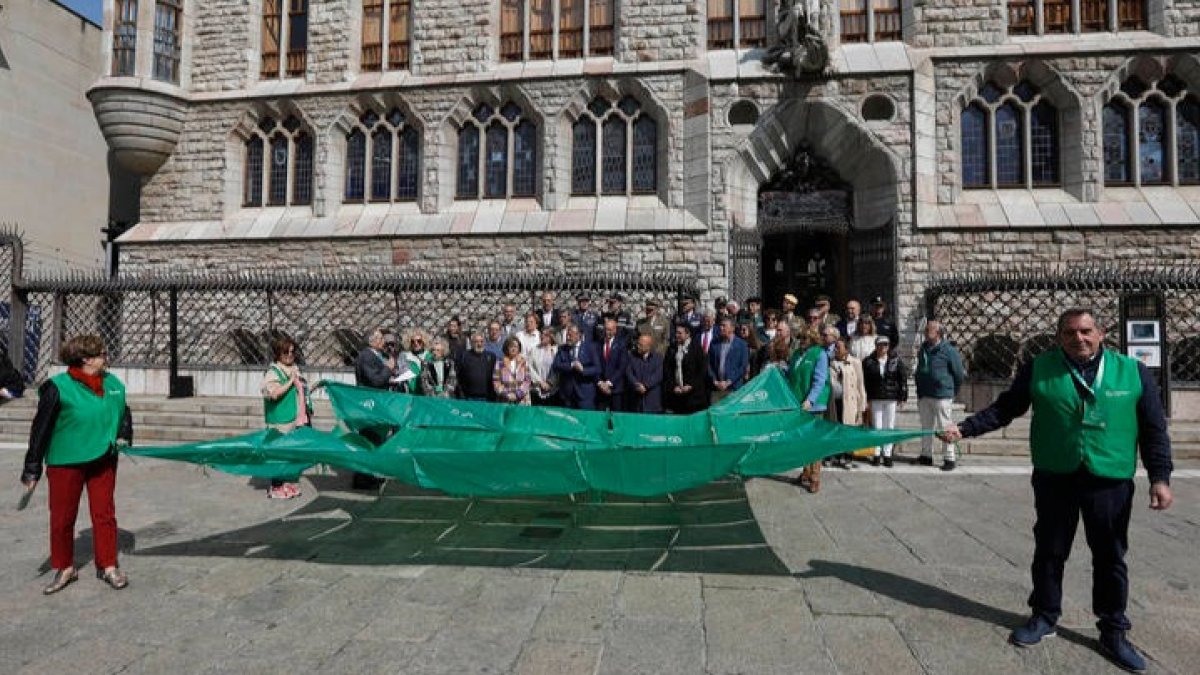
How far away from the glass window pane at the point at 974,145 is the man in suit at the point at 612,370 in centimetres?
1099

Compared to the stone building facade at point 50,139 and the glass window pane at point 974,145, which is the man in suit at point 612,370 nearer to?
the glass window pane at point 974,145

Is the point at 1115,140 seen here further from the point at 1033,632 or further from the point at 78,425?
the point at 78,425

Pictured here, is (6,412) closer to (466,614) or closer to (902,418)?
(466,614)

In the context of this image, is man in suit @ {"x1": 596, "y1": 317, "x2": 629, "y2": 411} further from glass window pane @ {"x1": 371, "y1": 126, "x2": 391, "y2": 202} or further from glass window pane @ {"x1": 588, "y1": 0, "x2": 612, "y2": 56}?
glass window pane @ {"x1": 371, "y1": 126, "x2": 391, "y2": 202}

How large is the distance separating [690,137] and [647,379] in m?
9.11

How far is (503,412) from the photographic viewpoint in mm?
6195

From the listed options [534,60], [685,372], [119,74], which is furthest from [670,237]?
[119,74]

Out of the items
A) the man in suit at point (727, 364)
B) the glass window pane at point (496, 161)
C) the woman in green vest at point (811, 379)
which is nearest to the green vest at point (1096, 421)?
the woman in green vest at point (811, 379)

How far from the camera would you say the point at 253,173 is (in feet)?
57.0

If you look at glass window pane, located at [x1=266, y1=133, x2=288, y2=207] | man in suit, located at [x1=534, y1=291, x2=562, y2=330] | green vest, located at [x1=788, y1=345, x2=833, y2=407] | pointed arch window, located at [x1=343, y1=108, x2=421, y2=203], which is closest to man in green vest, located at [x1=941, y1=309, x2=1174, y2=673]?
green vest, located at [x1=788, y1=345, x2=833, y2=407]

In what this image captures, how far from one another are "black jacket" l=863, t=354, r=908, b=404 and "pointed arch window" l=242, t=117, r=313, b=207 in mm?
14789

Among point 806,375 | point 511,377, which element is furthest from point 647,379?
point 806,375

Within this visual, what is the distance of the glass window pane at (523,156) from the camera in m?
16.1

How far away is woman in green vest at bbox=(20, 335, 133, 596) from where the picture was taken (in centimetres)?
386
